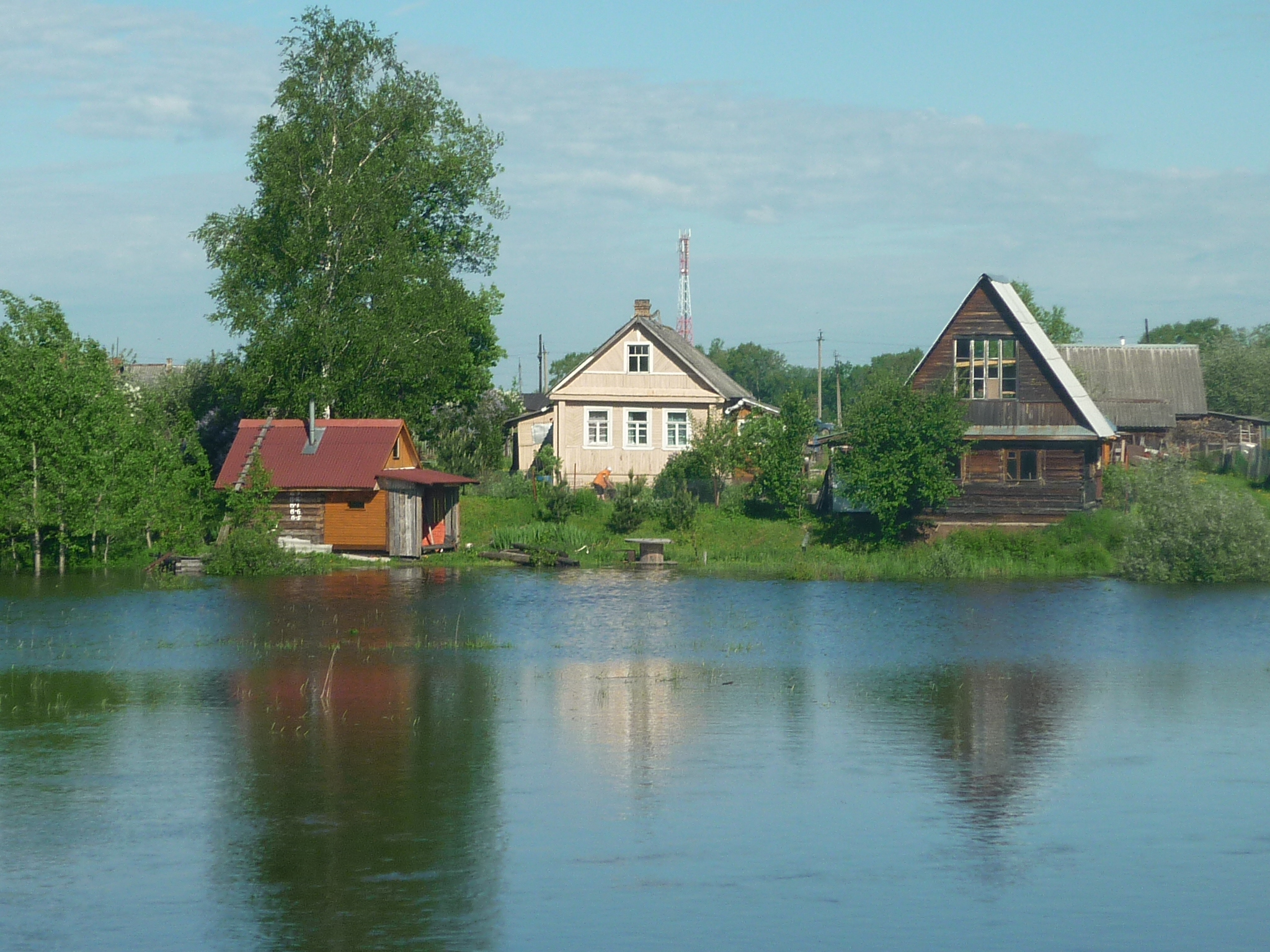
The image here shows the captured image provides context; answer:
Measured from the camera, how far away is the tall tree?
47688 millimetres

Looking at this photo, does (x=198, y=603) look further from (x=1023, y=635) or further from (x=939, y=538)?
(x=939, y=538)

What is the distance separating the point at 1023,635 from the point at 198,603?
19658 millimetres

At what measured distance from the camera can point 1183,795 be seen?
14.9 m

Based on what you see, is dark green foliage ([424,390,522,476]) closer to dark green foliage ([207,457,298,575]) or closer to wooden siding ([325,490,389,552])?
wooden siding ([325,490,389,552])

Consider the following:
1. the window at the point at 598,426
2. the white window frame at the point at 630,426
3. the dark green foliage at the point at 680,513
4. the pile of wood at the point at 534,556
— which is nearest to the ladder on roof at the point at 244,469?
the pile of wood at the point at 534,556

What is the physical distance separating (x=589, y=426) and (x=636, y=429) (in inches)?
82.0

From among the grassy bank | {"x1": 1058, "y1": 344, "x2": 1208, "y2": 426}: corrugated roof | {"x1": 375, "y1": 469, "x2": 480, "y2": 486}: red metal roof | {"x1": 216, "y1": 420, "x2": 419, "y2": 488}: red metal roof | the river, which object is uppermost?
{"x1": 1058, "y1": 344, "x2": 1208, "y2": 426}: corrugated roof

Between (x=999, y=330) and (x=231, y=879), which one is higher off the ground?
(x=999, y=330)

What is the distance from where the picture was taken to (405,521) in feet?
153

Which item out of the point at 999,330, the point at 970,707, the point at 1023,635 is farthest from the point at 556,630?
the point at 999,330

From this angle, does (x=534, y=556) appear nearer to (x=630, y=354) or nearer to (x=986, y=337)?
(x=630, y=354)

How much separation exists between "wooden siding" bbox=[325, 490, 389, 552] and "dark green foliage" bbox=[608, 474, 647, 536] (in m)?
8.66

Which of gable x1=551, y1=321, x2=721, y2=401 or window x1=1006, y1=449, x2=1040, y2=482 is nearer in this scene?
window x1=1006, y1=449, x2=1040, y2=482

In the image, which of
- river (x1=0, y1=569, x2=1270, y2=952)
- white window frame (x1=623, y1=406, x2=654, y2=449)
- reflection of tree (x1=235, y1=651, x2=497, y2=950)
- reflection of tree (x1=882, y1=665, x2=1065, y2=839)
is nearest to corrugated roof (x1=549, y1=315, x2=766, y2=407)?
white window frame (x1=623, y1=406, x2=654, y2=449)
